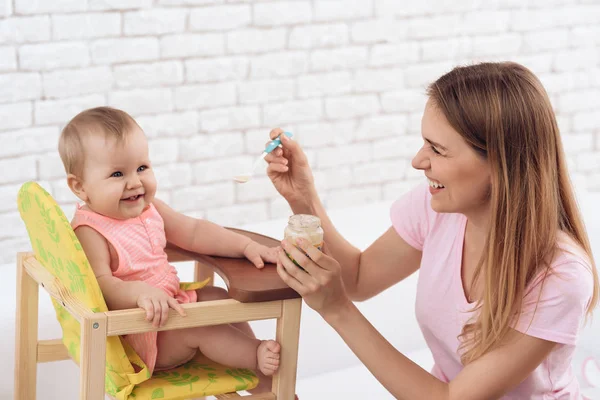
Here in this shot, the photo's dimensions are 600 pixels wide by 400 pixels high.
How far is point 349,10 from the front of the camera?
11.0ft

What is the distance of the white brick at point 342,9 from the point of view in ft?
10.8

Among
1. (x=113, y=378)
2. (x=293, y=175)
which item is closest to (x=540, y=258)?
(x=293, y=175)

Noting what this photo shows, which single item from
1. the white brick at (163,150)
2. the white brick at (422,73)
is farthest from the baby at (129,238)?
the white brick at (422,73)

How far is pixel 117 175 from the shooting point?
160 centimetres

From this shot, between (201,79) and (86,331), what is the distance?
1.78m

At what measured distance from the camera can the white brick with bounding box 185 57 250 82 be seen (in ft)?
10.1

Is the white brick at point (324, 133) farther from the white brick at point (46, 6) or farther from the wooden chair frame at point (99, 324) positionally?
the wooden chair frame at point (99, 324)

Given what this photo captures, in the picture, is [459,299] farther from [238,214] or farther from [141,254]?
[238,214]

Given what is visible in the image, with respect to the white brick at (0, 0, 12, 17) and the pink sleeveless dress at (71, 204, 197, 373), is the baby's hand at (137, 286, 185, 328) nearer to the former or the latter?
the pink sleeveless dress at (71, 204, 197, 373)

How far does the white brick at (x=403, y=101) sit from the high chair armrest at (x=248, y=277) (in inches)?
68.5

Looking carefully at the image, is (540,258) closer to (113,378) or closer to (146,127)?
(113,378)

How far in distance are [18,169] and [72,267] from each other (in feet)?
4.96

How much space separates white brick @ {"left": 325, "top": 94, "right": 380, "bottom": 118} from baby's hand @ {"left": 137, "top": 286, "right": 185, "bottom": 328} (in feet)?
6.45

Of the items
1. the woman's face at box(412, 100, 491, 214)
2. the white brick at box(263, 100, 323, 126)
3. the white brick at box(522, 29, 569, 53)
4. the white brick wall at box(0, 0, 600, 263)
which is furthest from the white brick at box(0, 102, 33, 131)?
the white brick at box(522, 29, 569, 53)
